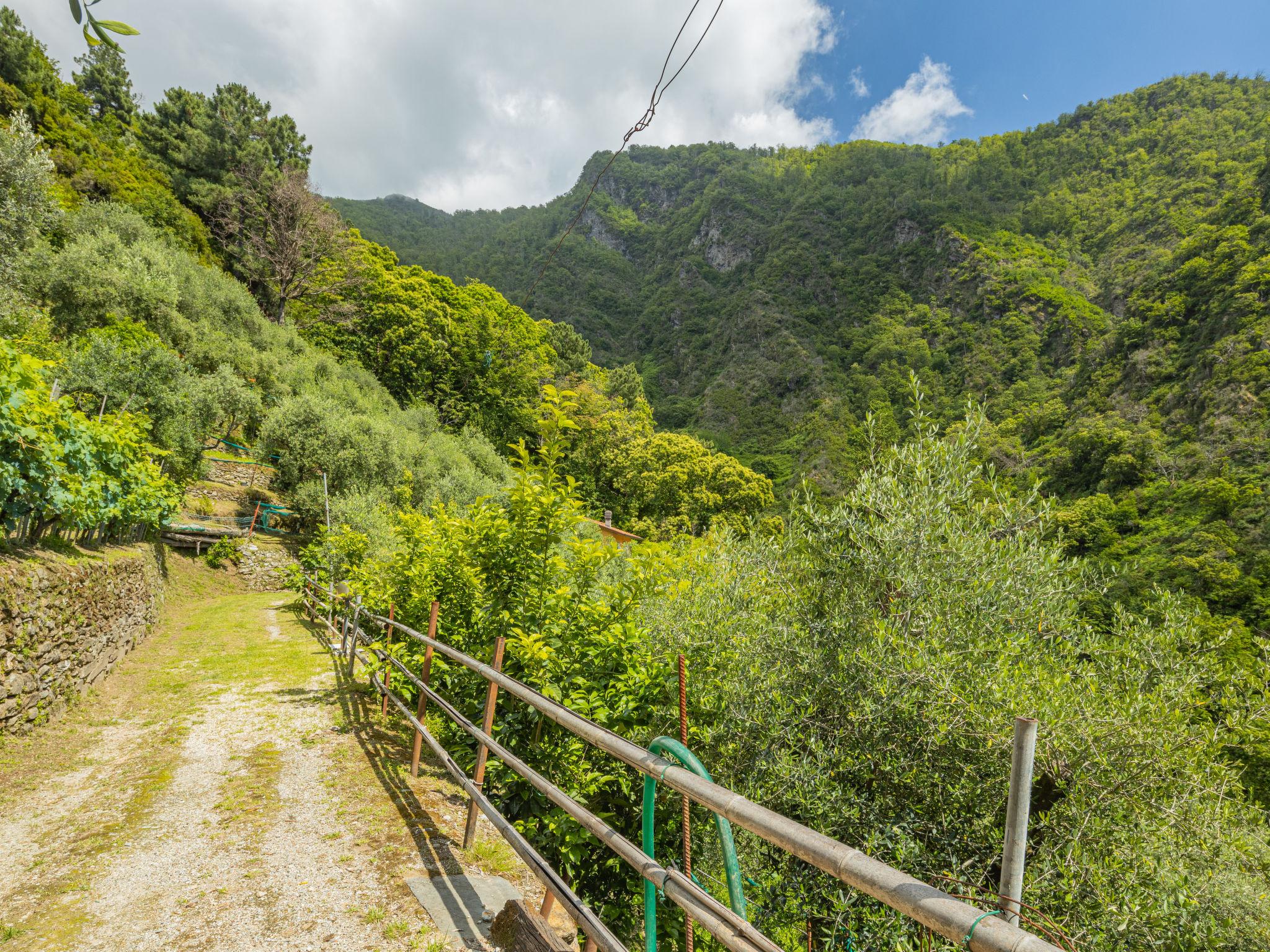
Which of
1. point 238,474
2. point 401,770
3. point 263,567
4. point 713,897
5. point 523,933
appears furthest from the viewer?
point 238,474

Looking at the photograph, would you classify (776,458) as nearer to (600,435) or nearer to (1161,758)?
(600,435)

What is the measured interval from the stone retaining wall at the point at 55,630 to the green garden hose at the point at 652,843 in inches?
274

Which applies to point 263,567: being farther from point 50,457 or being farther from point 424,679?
point 424,679

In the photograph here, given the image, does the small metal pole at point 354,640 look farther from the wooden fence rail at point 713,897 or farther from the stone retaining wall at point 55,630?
the wooden fence rail at point 713,897

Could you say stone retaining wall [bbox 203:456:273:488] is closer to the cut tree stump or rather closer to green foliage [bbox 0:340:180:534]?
green foliage [bbox 0:340:180:534]

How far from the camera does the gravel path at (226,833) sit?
2.59 meters

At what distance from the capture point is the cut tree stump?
182cm

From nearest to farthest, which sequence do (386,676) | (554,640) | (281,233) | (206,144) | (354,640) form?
1. (554,640)
2. (386,676)
3. (354,640)
4. (281,233)
5. (206,144)

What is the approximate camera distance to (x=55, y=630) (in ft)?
20.9

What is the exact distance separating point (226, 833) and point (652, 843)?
3391 millimetres

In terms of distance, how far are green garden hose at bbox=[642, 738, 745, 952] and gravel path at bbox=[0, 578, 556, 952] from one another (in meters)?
1.51

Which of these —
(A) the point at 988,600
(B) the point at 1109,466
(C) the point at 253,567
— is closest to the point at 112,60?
(C) the point at 253,567

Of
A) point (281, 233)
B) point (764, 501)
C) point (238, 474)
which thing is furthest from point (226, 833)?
point (764, 501)

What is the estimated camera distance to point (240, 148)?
121 ft
